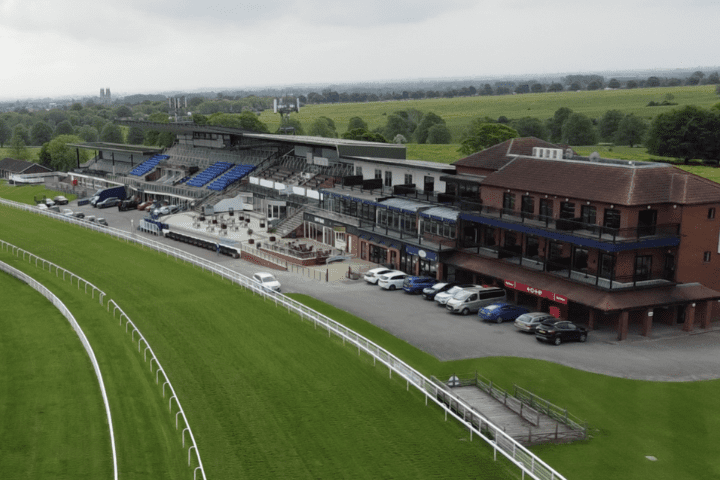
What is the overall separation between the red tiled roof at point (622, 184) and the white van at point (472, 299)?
737cm

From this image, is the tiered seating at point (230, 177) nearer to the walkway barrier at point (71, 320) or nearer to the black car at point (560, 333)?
the walkway barrier at point (71, 320)

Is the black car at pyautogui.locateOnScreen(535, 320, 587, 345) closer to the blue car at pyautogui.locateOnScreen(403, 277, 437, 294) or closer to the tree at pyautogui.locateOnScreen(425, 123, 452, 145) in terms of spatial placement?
the blue car at pyautogui.locateOnScreen(403, 277, 437, 294)

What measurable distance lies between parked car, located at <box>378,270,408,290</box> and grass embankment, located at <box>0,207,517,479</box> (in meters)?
9.63

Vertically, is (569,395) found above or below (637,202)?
below

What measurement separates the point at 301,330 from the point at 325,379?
7524 mm

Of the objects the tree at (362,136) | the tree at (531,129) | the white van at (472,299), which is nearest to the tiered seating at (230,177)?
the tree at (362,136)

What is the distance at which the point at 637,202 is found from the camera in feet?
132

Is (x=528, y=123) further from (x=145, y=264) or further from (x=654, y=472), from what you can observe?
(x=654, y=472)

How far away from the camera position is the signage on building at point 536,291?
4108 centimetres

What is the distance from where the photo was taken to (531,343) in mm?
38344

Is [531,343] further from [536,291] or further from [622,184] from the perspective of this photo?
[622,184]

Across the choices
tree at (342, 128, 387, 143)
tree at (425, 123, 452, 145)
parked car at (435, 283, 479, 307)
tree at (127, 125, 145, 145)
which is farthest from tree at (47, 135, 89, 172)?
parked car at (435, 283, 479, 307)

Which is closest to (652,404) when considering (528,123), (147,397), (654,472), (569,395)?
(569,395)

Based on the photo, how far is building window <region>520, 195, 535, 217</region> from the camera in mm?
46812
